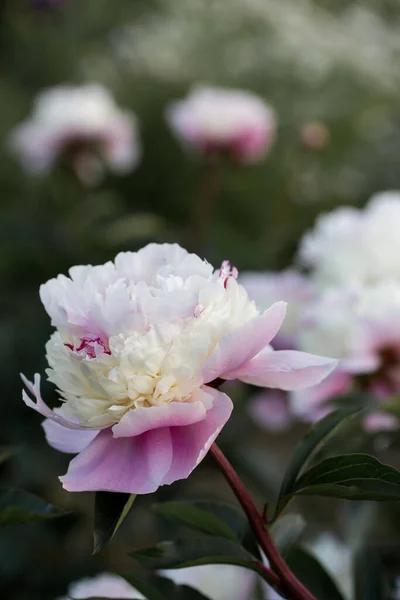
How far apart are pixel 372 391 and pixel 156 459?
30 cm

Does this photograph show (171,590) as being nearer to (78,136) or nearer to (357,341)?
(357,341)

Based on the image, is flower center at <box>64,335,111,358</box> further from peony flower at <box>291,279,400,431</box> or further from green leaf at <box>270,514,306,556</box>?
peony flower at <box>291,279,400,431</box>

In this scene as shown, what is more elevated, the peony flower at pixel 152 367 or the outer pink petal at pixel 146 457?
the peony flower at pixel 152 367

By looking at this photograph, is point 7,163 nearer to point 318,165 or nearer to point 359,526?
point 318,165

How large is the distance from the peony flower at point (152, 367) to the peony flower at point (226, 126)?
0.83 metres

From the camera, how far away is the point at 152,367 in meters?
0.30

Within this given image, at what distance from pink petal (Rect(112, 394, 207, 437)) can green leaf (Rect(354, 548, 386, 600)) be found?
0.20 metres

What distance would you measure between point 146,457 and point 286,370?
6 cm

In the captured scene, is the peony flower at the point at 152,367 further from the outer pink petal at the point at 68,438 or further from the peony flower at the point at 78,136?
the peony flower at the point at 78,136

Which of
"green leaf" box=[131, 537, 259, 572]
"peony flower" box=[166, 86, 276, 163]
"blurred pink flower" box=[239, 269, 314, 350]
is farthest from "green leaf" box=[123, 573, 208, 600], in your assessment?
"peony flower" box=[166, 86, 276, 163]

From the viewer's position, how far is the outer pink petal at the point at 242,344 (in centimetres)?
28

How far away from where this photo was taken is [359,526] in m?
0.51

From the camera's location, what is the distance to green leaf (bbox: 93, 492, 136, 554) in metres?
0.28

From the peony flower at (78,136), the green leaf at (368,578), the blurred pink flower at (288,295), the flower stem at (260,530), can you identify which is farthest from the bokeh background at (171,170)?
the flower stem at (260,530)
